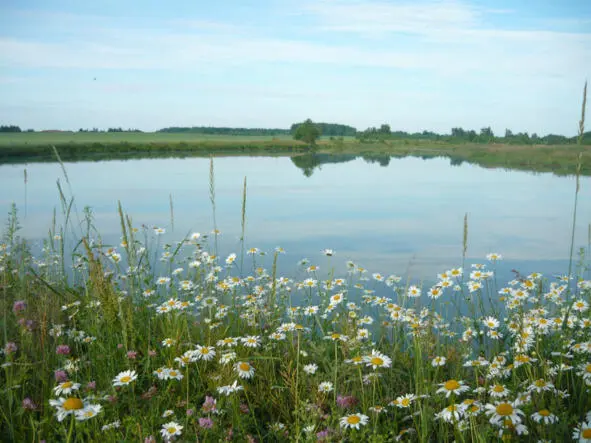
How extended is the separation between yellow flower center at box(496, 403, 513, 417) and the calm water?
145cm

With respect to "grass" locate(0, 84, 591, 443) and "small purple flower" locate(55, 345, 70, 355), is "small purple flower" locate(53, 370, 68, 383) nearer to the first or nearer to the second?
"grass" locate(0, 84, 591, 443)

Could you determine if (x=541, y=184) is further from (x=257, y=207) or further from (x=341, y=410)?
(x=341, y=410)

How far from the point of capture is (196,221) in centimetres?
1245

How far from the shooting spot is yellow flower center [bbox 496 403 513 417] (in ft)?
6.31

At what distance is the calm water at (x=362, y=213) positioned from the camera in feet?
30.6

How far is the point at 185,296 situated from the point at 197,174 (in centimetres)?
2424

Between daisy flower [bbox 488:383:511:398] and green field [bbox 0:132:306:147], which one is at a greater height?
green field [bbox 0:132:306:147]

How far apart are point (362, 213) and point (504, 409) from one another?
12877 mm

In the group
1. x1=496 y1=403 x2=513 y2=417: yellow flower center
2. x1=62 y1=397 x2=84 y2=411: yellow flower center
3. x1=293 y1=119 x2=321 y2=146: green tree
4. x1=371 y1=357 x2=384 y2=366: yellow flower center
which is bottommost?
x1=371 y1=357 x2=384 y2=366: yellow flower center

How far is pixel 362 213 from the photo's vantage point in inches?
579

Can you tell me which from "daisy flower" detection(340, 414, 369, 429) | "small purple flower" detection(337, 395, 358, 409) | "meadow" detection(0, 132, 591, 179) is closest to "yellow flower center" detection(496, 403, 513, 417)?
"daisy flower" detection(340, 414, 369, 429)

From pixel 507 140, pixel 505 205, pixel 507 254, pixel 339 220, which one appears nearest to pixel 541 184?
pixel 505 205

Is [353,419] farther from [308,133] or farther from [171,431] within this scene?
[308,133]

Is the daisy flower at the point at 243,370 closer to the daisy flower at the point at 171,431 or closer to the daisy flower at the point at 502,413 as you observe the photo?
the daisy flower at the point at 171,431
